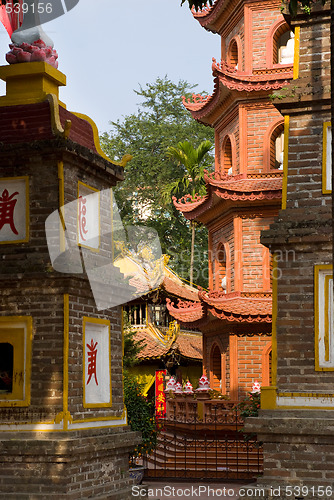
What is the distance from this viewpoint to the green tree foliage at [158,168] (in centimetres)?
3488

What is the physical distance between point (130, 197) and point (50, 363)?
2645cm

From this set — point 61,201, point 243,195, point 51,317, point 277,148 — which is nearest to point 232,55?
point 277,148

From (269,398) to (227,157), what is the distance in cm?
1222

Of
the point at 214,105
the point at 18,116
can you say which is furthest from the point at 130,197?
the point at 18,116

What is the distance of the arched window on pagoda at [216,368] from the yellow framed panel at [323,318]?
10.4m

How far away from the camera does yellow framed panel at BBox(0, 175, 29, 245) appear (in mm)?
10297

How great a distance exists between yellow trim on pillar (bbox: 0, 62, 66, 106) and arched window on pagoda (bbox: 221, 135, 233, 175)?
9853 millimetres

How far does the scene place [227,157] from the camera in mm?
20609

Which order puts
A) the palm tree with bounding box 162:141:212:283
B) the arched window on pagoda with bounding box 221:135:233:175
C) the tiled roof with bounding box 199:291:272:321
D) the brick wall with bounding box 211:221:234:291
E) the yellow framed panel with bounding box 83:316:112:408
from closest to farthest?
1. the yellow framed panel with bounding box 83:316:112:408
2. the tiled roof with bounding box 199:291:272:321
3. the brick wall with bounding box 211:221:234:291
4. the arched window on pagoda with bounding box 221:135:233:175
5. the palm tree with bounding box 162:141:212:283

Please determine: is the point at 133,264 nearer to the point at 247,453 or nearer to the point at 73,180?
the point at 247,453

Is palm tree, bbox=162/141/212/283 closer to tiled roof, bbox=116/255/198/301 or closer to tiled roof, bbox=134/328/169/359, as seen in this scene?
tiled roof, bbox=116/255/198/301

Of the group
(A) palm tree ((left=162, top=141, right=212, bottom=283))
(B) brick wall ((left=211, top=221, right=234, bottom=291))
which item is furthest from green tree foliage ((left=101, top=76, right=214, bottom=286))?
(B) brick wall ((left=211, top=221, right=234, bottom=291))

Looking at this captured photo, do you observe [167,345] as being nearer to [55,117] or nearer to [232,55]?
[232,55]

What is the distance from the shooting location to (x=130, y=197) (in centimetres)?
3591
